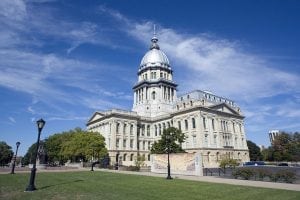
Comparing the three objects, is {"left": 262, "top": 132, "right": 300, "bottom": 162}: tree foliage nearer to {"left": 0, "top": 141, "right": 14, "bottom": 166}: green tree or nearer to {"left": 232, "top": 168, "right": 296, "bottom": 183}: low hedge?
{"left": 232, "top": 168, "right": 296, "bottom": 183}: low hedge

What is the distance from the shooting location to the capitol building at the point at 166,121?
6681cm

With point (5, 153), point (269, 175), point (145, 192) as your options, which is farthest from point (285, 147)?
point (5, 153)

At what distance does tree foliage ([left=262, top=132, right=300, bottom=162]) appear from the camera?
248 feet

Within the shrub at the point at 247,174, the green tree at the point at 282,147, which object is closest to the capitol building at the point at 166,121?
the green tree at the point at 282,147

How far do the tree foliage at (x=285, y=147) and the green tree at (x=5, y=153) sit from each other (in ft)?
344

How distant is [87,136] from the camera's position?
205 feet

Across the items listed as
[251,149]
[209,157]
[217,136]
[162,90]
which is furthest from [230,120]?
[251,149]

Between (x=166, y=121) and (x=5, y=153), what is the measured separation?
2806 inches

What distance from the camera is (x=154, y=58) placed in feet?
308

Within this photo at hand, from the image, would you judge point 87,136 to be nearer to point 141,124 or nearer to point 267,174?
point 141,124

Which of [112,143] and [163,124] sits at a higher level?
[163,124]

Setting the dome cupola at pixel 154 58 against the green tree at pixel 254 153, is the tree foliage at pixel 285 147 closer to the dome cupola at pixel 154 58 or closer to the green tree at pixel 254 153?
the green tree at pixel 254 153

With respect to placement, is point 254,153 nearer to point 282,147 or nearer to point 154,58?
point 282,147

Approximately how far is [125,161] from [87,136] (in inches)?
585
